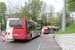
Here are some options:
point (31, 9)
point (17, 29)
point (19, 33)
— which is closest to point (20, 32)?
point (19, 33)

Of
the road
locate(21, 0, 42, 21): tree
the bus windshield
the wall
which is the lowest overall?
the road

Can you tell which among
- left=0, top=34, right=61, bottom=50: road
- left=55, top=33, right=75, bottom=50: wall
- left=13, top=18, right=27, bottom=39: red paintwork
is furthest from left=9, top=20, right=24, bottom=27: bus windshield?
left=55, top=33, right=75, bottom=50: wall

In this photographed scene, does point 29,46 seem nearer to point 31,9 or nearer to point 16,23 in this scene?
point 16,23

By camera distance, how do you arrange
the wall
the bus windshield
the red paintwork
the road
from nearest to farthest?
the wall, the road, the red paintwork, the bus windshield

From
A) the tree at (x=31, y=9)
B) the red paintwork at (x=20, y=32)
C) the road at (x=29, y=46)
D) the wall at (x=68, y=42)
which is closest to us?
the wall at (x=68, y=42)

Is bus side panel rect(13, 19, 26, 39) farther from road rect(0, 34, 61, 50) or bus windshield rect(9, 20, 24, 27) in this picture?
road rect(0, 34, 61, 50)

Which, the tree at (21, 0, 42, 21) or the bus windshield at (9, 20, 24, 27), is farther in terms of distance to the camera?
the tree at (21, 0, 42, 21)

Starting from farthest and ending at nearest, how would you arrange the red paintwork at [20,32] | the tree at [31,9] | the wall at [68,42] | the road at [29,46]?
1. the tree at [31,9]
2. the red paintwork at [20,32]
3. the road at [29,46]
4. the wall at [68,42]

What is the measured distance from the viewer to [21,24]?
13.3 m

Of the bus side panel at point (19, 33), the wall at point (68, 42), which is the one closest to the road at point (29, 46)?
the bus side panel at point (19, 33)

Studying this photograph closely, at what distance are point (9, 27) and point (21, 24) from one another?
1.40m

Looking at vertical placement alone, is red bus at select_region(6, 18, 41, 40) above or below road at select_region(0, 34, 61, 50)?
above

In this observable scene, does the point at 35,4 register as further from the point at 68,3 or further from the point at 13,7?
the point at 68,3

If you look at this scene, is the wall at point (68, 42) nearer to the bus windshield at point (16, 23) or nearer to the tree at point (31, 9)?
the bus windshield at point (16, 23)
